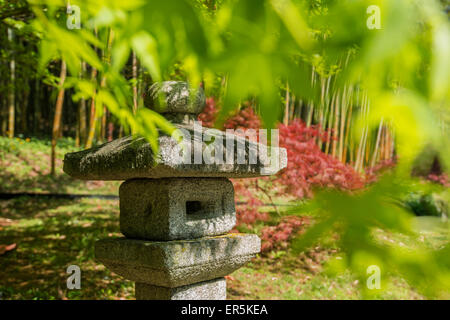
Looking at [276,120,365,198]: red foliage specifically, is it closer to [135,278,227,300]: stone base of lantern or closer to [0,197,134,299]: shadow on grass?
[0,197,134,299]: shadow on grass

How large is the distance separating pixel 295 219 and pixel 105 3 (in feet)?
16.2

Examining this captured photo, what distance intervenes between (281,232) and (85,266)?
8.03ft

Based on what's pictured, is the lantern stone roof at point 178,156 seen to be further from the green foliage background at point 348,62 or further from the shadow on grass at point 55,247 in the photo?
the shadow on grass at point 55,247

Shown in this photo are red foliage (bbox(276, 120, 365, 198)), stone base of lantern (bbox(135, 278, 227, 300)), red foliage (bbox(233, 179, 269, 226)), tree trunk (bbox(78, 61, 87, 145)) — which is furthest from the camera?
tree trunk (bbox(78, 61, 87, 145))

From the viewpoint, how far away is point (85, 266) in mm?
5070

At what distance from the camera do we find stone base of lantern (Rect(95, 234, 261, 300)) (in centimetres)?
227

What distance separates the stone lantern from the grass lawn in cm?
101

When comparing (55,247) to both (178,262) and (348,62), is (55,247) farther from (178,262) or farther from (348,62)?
(348,62)

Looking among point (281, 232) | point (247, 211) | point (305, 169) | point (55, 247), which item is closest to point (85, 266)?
point (55, 247)

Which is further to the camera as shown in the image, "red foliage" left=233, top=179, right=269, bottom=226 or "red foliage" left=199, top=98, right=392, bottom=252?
"red foliage" left=233, top=179, right=269, bottom=226

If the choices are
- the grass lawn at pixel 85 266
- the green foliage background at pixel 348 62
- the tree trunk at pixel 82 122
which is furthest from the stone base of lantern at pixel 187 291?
the tree trunk at pixel 82 122

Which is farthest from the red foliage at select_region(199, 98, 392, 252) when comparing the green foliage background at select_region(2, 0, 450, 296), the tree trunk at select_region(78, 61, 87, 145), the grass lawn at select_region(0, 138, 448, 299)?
the tree trunk at select_region(78, 61, 87, 145)

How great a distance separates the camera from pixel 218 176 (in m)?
2.52
